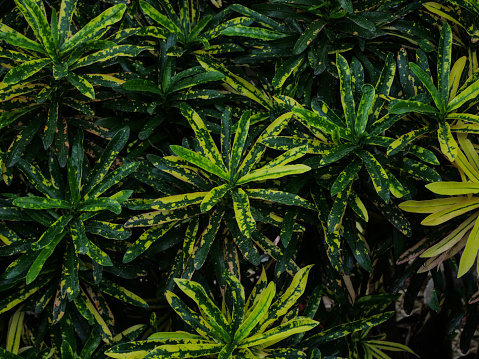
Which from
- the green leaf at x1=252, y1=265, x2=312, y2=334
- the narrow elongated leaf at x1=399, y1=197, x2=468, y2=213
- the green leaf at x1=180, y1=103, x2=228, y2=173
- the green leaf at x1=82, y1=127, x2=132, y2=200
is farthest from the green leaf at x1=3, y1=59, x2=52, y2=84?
the narrow elongated leaf at x1=399, y1=197, x2=468, y2=213

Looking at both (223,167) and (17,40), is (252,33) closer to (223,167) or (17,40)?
(223,167)

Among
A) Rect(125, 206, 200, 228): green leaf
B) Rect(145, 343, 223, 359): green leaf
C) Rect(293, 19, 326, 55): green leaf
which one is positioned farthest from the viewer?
Rect(293, 19, 326, 55): green leaf

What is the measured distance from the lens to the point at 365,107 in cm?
114

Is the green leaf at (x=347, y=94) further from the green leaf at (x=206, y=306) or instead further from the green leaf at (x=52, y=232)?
the green leaf at (x=52, y=232)

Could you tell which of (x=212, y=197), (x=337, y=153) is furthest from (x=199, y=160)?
(x=337, y=153)

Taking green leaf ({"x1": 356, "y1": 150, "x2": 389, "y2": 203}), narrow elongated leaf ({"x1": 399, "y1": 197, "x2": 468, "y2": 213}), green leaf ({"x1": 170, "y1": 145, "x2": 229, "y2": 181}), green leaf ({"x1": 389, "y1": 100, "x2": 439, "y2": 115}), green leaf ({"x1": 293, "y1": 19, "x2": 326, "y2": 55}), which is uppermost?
green leaf ({"x1": 293, "y1": 19, "x2": 326, "y2": 55})

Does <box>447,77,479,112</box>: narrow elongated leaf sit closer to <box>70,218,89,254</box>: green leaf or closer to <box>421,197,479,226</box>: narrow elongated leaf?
<box>421,197,479,226</box>: narrow elongated leaf

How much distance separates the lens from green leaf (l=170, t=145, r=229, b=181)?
42.0 inches

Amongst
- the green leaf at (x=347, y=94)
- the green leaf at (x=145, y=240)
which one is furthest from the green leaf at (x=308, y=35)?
the green leaf at (x=145, y=240)

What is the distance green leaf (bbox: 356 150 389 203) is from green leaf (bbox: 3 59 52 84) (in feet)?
2.46

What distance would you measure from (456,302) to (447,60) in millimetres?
690

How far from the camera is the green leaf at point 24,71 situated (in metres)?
1.11

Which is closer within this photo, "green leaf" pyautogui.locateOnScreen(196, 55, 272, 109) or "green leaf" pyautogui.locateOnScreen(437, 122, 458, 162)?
"green leaf" pyautogui.locateOnScreen(437, 122, 458, 162)

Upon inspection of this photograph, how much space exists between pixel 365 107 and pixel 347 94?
0.07 m
